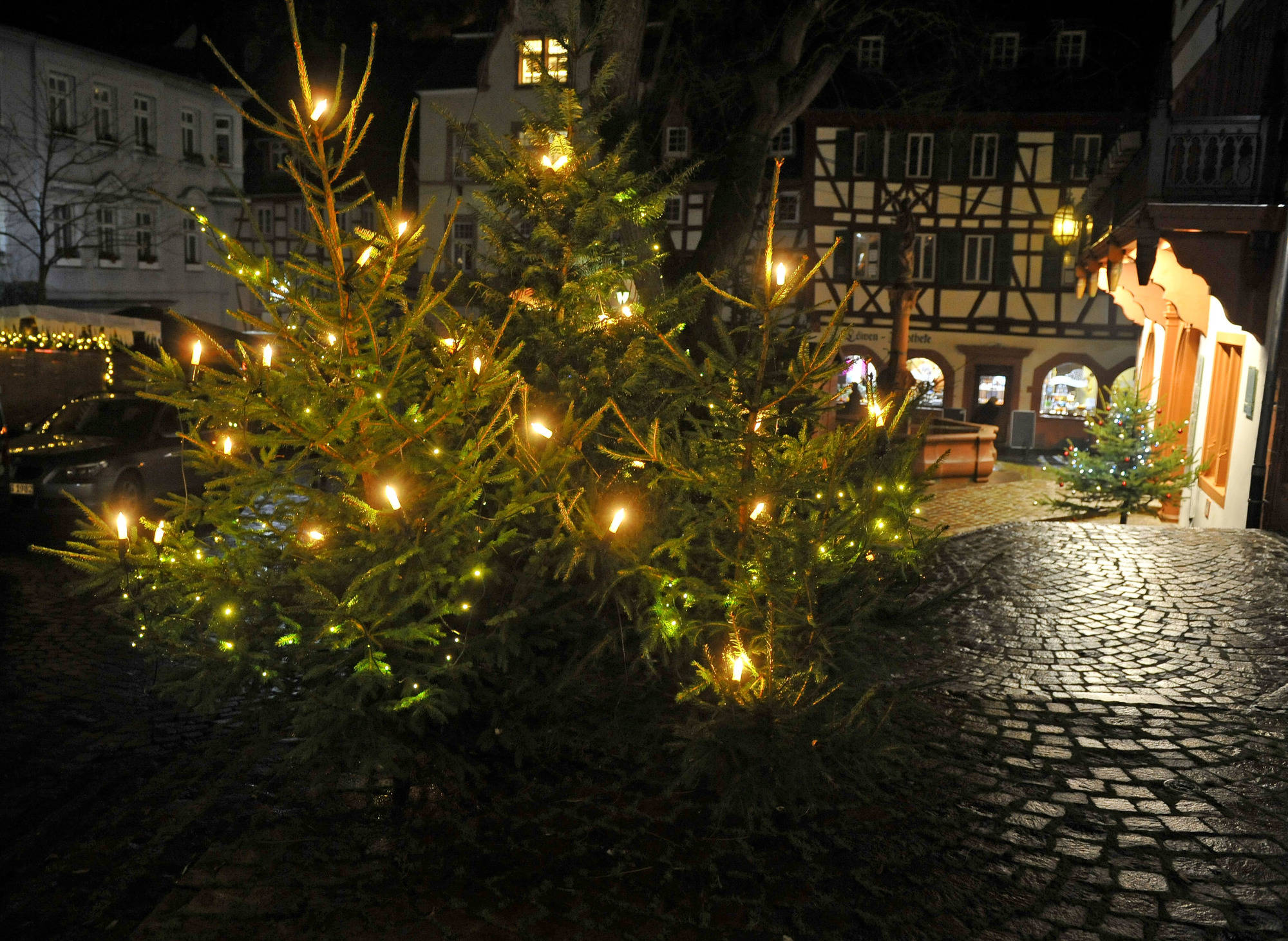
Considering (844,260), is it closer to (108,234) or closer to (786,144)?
(786,144)

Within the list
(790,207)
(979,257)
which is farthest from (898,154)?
(979,257)

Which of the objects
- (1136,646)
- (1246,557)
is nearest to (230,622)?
(1136,646)

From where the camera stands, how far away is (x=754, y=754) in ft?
14.6

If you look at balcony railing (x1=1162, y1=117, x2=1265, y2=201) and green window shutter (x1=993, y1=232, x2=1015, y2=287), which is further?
green window shutter (x1=993, y1=232, x2=1015, y2=287)

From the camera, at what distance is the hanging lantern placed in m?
20.5

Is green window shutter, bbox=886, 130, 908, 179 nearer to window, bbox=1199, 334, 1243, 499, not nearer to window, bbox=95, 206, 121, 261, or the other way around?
window, bbox=1199, 334, 1243, 499

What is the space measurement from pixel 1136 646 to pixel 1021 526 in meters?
4.58

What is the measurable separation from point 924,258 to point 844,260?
230 centimetres

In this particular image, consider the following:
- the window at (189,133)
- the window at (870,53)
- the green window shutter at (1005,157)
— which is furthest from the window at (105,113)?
the green window shutter at (1005,157)

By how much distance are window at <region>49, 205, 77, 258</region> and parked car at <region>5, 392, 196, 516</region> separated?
16334mm

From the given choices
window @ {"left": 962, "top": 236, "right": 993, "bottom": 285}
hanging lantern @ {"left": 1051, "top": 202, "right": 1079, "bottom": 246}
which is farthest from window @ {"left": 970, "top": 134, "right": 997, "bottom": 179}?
hanging lantern @ {"left": 1051, "top": 202, "right": 1079, "bottom": 246}

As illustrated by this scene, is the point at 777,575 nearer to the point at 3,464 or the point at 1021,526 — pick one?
the point at 1021,526

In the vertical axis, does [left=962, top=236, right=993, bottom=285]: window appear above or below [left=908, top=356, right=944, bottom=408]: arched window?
above

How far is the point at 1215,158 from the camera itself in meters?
10.8
